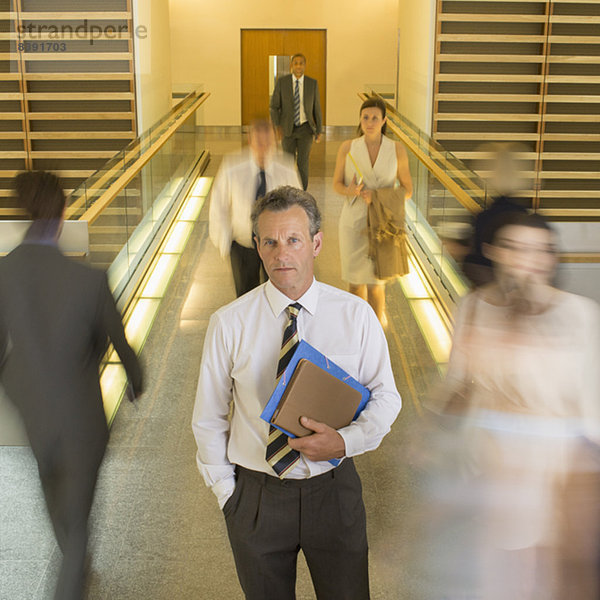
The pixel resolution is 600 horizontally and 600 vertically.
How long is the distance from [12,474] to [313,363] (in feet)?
9.00

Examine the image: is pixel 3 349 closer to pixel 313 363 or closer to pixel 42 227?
pixel 42 227

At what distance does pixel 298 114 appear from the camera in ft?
32.4

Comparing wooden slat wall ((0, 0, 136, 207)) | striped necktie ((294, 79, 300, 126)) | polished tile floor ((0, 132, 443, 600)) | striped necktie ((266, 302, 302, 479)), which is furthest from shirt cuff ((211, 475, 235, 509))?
wooden slat wall ((0, 0, 136, 207))

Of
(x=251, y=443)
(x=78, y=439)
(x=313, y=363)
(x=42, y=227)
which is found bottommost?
(x=78, y=439)

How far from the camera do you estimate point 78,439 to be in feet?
10.3

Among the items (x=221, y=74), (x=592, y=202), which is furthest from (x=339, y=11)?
(x=592, y=202)

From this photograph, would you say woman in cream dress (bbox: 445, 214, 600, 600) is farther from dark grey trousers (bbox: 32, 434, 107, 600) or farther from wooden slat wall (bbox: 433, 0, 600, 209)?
wooden slat wall (bbox: 433, 0, 600, 209)

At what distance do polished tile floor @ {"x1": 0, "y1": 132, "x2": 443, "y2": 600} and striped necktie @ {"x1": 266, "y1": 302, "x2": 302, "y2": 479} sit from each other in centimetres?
135

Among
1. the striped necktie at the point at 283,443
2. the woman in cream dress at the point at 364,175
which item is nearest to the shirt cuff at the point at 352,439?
the striped necktie at the point at 283,443

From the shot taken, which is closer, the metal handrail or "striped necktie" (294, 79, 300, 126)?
the metal handrail

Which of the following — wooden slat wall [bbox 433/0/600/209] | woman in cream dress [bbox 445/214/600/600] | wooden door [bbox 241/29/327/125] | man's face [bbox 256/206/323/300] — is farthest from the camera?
wooden door [bbox 241/29/327/125]

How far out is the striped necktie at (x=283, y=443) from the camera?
2.48 meters

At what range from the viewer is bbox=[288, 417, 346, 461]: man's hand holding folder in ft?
8.05

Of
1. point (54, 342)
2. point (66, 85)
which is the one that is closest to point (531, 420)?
point (54, 342)
